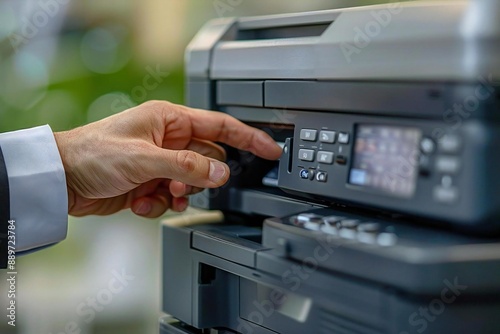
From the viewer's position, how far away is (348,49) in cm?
65

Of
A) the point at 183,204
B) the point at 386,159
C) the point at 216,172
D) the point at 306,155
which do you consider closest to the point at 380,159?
the point at 386,159

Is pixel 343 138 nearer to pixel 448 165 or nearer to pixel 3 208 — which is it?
pixel 448 165

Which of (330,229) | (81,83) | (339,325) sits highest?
(81,83)

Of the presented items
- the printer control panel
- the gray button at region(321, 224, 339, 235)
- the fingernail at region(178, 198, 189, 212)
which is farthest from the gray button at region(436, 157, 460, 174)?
the fingernail at region(178, 198, 189, 212)

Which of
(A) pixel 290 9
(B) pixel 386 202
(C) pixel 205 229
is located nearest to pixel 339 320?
(B) pixel 386 202

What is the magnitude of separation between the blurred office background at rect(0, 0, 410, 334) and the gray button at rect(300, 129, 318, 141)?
1.23 meters

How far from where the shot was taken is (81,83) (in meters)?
1.97

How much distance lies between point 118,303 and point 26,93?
2.39 ft

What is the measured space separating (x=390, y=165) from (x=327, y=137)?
97 mm

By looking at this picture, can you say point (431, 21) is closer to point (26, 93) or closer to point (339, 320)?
point (339, 320)

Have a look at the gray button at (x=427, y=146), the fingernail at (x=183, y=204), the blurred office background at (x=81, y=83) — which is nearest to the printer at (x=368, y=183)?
the gray button at (x=427, y=146)

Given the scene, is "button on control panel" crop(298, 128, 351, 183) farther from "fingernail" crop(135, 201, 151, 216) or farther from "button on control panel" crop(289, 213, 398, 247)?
"fingernail" crop(135, 201, 151, 216)

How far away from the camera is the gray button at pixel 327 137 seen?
2.19 feet

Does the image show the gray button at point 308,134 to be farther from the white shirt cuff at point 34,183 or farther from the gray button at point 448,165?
the white shirt cuff at point 34,183
